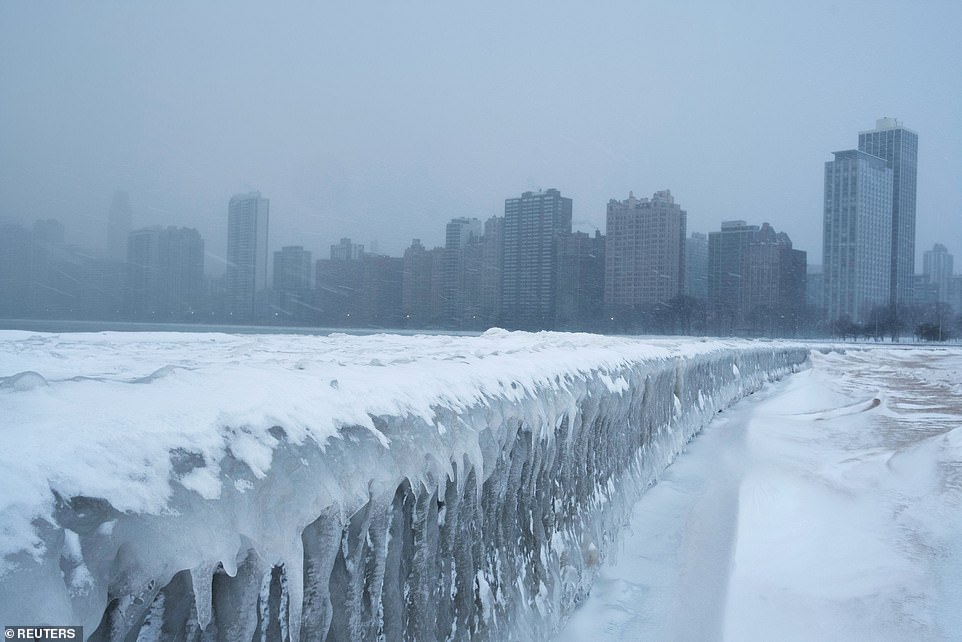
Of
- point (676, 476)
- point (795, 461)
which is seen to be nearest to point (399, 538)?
point (676, 476)

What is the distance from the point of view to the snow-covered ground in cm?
331

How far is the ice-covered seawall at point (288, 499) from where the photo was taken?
1110 millimetres

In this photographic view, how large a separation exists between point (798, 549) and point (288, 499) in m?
3.84

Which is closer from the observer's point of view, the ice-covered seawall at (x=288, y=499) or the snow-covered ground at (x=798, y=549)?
the ice-covered seawall at (x=288, y=499)

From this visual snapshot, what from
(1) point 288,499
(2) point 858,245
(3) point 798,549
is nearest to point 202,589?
(1) point 288,499

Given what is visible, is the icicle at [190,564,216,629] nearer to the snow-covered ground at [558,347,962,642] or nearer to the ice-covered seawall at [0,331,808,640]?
the ice-covered seawall at [0,331,808,640]

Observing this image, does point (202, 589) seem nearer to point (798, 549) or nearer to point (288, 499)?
point (288, 499)

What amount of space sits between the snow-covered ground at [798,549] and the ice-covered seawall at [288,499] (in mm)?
718

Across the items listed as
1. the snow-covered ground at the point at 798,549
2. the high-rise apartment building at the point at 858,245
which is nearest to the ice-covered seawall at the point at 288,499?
the snow-covered ground at the point at 798,549

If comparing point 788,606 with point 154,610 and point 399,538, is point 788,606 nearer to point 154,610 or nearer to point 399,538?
point 399,538

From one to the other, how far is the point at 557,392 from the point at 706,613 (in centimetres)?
144

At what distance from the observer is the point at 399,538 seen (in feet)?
6.87

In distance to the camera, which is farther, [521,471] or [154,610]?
[521,471]

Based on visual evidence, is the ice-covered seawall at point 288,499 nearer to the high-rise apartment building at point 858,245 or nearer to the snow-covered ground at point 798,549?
the snow-covered ground at point 798,549
